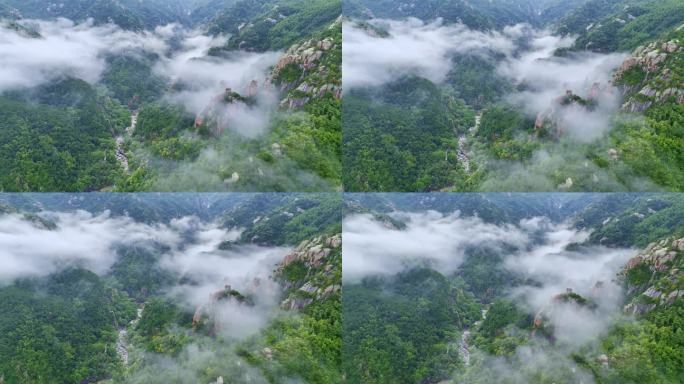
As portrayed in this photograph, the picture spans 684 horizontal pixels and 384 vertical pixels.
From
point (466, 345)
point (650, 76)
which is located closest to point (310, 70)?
point (466, 345)

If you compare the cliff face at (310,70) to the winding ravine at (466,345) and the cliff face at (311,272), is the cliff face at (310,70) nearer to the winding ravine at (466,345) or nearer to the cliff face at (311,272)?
the cliff face at (311,272)

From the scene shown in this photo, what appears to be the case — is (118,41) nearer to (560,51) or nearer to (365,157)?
(365,157)

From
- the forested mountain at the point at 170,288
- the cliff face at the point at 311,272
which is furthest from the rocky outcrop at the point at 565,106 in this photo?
the cliff face at the point at 311,272

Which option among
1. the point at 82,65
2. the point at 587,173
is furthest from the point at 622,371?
the point at 82,65

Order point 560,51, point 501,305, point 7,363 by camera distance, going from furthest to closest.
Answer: point 560,51 → point 501,305 → point 7,363

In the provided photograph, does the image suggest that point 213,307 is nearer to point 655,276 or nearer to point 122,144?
point 122,144

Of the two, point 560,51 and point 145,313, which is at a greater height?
point 560,51

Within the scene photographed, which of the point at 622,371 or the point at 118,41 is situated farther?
the point at 118,41

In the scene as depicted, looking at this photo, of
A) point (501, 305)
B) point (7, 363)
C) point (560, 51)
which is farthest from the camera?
point (560, 51)
